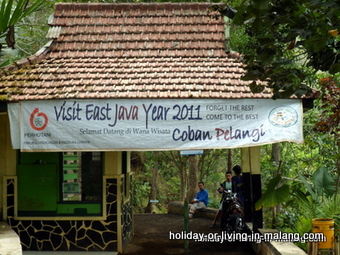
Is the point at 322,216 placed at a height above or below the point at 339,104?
below

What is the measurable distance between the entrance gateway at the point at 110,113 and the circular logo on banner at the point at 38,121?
16mm

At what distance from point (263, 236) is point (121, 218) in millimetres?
2616

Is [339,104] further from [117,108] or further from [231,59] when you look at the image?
[117,108]

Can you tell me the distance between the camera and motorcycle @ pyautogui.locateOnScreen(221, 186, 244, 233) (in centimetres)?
987

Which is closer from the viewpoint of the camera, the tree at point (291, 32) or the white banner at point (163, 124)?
the tree at point (291, 32)

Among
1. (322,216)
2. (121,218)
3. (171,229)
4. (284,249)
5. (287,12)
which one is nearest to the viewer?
(287,12)

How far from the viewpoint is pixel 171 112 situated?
829cm

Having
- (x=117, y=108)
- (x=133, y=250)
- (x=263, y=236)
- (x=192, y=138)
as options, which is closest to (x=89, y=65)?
(x=117, y=108)

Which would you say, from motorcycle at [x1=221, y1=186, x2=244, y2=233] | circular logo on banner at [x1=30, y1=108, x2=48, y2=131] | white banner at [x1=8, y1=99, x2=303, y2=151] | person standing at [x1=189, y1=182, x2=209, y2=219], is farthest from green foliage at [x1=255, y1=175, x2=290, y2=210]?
person standing at [x1=189, y1=182, x2=209, y2=219]

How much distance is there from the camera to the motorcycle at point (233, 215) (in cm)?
987

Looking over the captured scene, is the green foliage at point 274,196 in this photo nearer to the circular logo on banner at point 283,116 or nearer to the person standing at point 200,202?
the circular logo on banner at point 283,116

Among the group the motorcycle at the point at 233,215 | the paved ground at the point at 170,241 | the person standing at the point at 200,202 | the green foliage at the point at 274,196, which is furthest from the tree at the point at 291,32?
the person standing at the point at 200,202

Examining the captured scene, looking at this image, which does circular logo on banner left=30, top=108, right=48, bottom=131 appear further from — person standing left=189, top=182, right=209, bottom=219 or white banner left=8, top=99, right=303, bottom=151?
person standing left=189, top=182, right=209, bottom=219

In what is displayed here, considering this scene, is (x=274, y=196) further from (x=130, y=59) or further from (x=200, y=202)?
(x=200, y=202)
